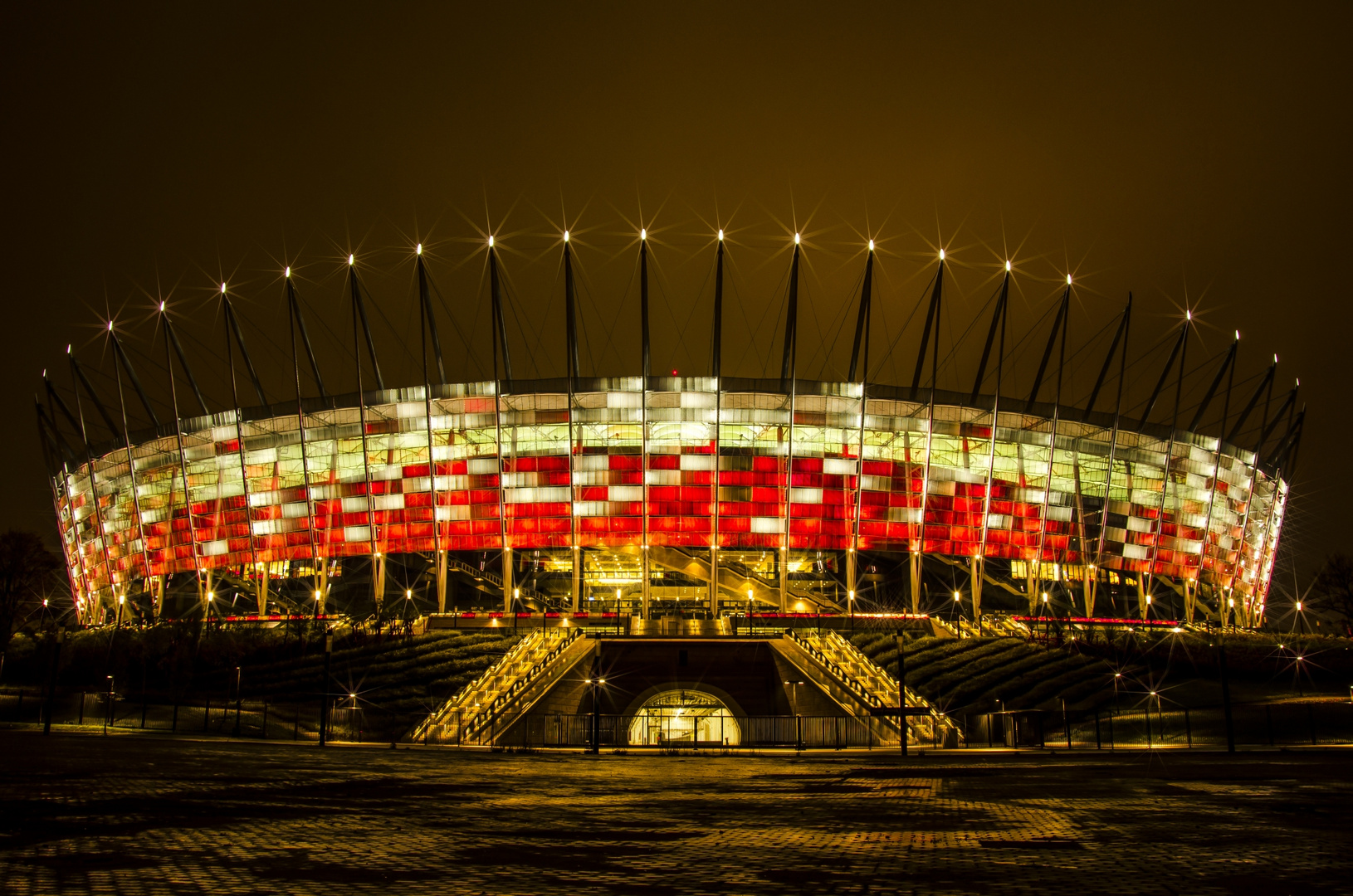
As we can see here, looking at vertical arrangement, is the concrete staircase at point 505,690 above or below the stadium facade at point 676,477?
below

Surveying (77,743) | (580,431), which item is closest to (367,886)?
(77,743)

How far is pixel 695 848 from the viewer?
841 centimetres

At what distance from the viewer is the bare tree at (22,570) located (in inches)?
3531

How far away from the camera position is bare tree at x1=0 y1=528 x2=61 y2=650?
89.7m

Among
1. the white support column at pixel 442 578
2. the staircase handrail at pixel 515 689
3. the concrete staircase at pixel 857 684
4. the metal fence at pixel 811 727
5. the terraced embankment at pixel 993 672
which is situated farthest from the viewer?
the white support column at pixel 442 578

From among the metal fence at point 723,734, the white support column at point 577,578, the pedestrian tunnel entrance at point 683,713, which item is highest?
the white support column at point 577,578

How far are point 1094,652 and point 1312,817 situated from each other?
51856 mm

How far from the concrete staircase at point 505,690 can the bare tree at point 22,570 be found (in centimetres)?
6070

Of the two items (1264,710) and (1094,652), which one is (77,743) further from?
(1094,652)

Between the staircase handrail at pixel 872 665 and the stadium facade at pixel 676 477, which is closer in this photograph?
the staircase handrail at pixel 872 665

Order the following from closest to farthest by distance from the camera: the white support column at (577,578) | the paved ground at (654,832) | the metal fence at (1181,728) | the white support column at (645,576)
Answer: the paved ground at (654,832)
the metal fence at (1181,728)
the white support column at (645,576)
the white support column at (577,578)

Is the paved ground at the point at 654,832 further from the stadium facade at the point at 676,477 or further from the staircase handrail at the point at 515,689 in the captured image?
the stadium facade at the point at 676,477

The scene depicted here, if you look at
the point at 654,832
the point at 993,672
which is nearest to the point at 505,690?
the point at 993,672

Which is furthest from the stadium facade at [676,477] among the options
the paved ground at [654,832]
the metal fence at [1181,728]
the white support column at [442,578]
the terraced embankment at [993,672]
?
the paved ground at [654,832]
